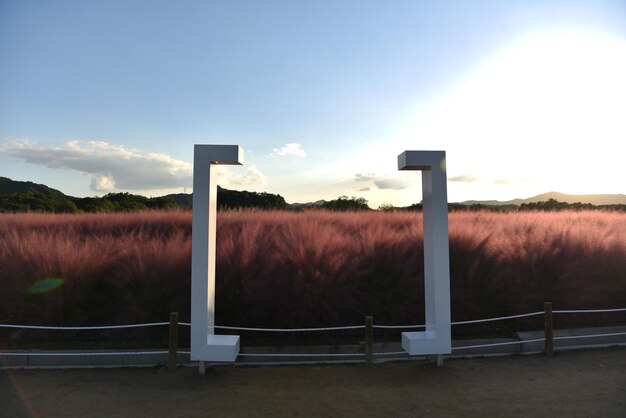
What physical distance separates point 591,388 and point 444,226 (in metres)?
1.98

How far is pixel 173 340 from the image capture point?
4426mm

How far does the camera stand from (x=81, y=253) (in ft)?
18.4

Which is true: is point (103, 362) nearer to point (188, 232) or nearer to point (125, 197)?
point (188, 232)

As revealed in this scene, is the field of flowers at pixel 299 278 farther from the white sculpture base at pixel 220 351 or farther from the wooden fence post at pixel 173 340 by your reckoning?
the white sculpture base at pixel 220 351

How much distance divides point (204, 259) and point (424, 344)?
2.43 meters

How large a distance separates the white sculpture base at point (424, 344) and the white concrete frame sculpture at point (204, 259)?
176cm

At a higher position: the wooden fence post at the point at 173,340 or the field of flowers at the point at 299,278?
the field of flowers at the point at 299,278

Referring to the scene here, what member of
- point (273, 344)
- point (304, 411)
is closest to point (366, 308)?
point (273, 344)

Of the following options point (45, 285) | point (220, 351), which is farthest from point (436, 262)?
point (45, 285)

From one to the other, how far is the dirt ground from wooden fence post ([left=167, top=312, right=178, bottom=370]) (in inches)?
3.6

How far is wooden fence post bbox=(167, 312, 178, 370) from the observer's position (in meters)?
4.41

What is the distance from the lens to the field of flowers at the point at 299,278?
16.9 feet

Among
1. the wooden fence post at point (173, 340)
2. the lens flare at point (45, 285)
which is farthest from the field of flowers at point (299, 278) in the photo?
the wooden fence post at point (173, 340)

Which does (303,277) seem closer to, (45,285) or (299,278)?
(299,278)
